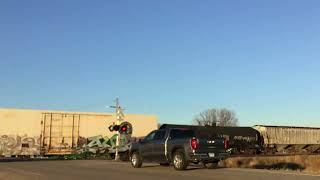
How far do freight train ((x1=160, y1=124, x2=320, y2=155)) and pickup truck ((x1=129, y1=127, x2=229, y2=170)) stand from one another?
27126mm

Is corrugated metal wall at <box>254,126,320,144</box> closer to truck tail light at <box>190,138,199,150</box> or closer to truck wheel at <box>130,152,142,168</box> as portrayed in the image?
truck wheel at <box>130,152,142,168</box>

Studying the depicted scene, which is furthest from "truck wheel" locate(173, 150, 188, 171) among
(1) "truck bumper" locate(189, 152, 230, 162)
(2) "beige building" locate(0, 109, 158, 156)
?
(2) "beige building" locate(0, 109, 158, 156)

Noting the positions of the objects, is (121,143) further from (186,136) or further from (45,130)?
(45,130)

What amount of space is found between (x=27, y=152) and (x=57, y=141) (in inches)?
150

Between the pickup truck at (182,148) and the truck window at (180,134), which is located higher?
the truck window at (180,134)

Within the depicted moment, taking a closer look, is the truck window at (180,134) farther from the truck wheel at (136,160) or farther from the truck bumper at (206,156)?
the truck wheel at (136,160)

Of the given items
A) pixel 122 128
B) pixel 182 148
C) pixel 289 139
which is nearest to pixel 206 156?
pixel 182 148

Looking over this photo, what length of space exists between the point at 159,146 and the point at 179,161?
1444 mm

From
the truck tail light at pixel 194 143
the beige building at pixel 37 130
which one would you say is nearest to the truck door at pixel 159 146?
the truck tail light at pixel 194 143

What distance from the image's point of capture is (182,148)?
67.2 feet

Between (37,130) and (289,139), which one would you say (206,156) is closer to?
(37,130)

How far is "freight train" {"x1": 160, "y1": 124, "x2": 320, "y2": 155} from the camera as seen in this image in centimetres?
5500

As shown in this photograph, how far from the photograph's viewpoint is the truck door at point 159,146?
70.7 ft

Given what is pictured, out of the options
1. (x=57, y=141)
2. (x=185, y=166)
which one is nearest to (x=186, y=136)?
(x=185, y=166)
